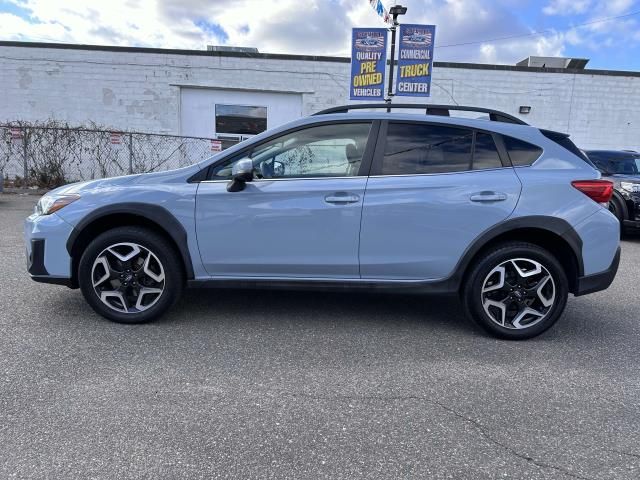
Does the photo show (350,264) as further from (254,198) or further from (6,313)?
(6,313)

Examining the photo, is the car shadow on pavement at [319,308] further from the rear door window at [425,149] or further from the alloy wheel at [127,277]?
the rear door window at [425,149]

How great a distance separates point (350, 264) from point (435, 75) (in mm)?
12625

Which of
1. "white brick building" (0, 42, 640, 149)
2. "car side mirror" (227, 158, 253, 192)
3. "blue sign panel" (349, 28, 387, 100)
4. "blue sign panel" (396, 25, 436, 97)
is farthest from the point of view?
"white brick building" (0, 42, 640, 149)

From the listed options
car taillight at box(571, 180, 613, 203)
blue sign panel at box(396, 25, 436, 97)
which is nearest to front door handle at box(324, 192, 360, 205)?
car taillight at box(571, 180, 613, 203)

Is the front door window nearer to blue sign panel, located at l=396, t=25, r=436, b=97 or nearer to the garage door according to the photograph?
blue sign panel, located at l=396, t=25, r=436, b=97

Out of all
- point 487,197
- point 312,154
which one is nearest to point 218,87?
point 312,154

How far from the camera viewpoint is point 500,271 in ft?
12.2

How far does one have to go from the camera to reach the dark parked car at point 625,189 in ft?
26.7

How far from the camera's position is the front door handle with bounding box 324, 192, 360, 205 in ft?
12.0

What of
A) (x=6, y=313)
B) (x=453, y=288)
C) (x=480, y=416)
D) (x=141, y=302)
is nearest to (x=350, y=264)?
(x=453, y=288)

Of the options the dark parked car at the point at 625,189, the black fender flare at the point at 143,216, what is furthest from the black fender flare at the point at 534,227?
the dark parked car at the point at 625,189

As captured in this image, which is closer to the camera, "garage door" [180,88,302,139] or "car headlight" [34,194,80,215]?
"car headlight" [34,194,80,215]

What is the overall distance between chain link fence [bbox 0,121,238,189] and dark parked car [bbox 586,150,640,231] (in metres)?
9.99

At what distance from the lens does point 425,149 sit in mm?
3824
